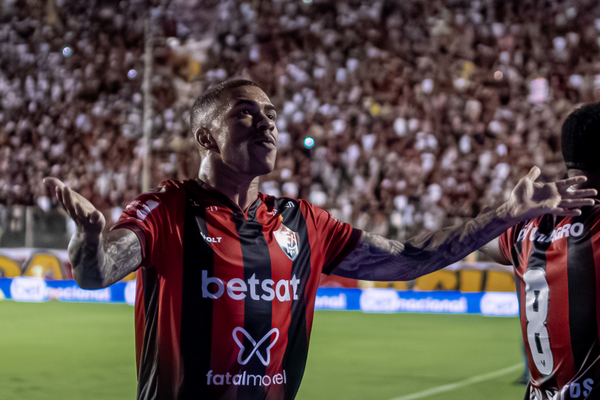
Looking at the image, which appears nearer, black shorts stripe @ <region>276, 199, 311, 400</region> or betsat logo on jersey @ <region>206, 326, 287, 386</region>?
betsat logo on jersey @ <region>206, 326, 287, 386</region>

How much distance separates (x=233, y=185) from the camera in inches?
119

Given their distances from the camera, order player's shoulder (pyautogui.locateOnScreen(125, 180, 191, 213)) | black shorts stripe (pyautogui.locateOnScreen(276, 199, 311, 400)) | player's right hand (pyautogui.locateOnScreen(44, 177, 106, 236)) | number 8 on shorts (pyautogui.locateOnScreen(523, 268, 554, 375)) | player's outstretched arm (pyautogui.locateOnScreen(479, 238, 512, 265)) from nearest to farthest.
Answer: player's right hand (pyautogui.locateOnScreen(44, 177, 106, 236)), player's shoulder (pyautogui.locateOnScreen(125, 180, 191, 213)), black shorts stripe (pyautogui.locateOnScreen(276, 199, 311, 400)), number 8 on shorts (pyautogui.locateOnScreen(523, 268, 554, 375)), player's outstretched arm (pyautogui.locateOnScreen(479, 238, 512, 265))

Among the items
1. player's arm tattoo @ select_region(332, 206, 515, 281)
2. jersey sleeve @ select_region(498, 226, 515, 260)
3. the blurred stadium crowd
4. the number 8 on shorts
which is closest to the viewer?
player's arm tattoo @ select_region(332, 206, 515, 281)

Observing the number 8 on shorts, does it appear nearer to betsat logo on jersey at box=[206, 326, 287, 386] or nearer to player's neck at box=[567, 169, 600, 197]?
player's neck at box=[567, 169, 600, 197]

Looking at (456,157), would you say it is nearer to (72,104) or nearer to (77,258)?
(72,104)

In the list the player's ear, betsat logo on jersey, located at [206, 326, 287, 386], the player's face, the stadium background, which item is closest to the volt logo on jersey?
betsat logo on jersey, located at [206, 326, 287, 386]

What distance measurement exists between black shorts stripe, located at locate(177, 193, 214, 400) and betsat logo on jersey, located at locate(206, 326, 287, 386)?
0.05m

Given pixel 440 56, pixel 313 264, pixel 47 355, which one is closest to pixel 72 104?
pixel 440 56

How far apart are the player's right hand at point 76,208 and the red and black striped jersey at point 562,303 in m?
1.87

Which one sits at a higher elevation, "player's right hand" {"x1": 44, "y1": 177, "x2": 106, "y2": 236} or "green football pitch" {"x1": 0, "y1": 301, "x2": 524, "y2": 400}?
"player's right hand" {"x1": 44, "y1": 177, "x2": 106, "y2": 236}

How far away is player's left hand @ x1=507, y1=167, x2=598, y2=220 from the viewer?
9.39 feet

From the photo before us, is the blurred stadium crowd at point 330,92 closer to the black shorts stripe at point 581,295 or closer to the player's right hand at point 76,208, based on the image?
the black shorts stripe at point 581,295

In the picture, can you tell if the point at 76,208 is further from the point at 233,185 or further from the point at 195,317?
the point at 233,185

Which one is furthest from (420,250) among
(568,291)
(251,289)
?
(251,289)
